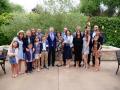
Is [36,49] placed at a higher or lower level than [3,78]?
higher

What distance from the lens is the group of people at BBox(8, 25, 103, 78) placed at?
47.9 feet

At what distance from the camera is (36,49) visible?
1503 centimetres

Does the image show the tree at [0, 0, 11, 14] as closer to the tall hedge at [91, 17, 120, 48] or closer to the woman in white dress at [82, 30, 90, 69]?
the tall hedge at [91, 17, 120, 48]

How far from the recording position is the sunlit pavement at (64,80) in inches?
494

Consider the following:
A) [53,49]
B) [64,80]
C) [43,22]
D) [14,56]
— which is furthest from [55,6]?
[64,80]

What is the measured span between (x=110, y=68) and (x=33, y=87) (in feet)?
14.7

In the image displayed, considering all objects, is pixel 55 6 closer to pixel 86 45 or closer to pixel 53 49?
pixel 53 49

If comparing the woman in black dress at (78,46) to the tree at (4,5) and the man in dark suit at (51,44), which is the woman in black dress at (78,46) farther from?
the tree at (4,5)

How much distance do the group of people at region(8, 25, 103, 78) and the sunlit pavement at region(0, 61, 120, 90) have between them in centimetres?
43

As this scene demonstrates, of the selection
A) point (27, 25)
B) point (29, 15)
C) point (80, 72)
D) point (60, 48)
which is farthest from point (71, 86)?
point (29, 15)

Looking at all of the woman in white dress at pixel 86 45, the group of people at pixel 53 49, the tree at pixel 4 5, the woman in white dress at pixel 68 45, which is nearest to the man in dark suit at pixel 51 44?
the group of people at pixel 53 49

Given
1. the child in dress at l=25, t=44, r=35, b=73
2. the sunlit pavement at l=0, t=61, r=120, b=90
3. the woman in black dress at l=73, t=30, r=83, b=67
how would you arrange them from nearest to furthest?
1. the sunlit pavement at l=0, t=61, r=120, b=90
2. the child in dress at l=25, t=44, r=35, b=73
3. the woman in black dress at l=73, t=30, r=83, b=67

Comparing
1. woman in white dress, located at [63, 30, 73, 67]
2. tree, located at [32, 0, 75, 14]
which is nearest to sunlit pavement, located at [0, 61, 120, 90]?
woman in white dress, located at [63, 30, 73, 67]

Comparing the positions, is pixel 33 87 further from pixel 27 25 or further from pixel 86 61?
pixel 27 25
